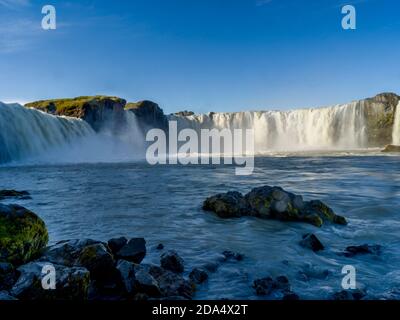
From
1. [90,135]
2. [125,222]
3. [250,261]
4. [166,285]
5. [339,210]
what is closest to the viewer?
[166,285]

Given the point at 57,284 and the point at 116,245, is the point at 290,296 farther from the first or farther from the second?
the point at 116,245

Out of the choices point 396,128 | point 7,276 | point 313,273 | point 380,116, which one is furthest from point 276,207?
point 380,116

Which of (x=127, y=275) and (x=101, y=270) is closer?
(x=127, y=275)

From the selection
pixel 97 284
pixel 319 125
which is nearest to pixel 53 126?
pixel 97 284

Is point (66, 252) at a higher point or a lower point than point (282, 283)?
higher

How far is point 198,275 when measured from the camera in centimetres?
732

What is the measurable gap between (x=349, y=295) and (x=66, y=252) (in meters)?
5.29

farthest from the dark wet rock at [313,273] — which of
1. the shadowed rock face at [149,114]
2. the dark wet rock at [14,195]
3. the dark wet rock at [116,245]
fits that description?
the shadowed rock face at [149,114]

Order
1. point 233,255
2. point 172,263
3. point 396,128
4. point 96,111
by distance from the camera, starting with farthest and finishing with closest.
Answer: point 396,128 < point 96,111 < point 233,255 < point 172,263

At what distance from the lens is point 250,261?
8523mm

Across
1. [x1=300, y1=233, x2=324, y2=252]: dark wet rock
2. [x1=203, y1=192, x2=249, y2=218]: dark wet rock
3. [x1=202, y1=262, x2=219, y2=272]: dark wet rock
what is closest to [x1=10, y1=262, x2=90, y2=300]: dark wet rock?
Answer: [x1=202, y1=262, x2=219, y2=272]: dark wet rock

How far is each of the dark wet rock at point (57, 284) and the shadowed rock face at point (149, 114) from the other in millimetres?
87799
